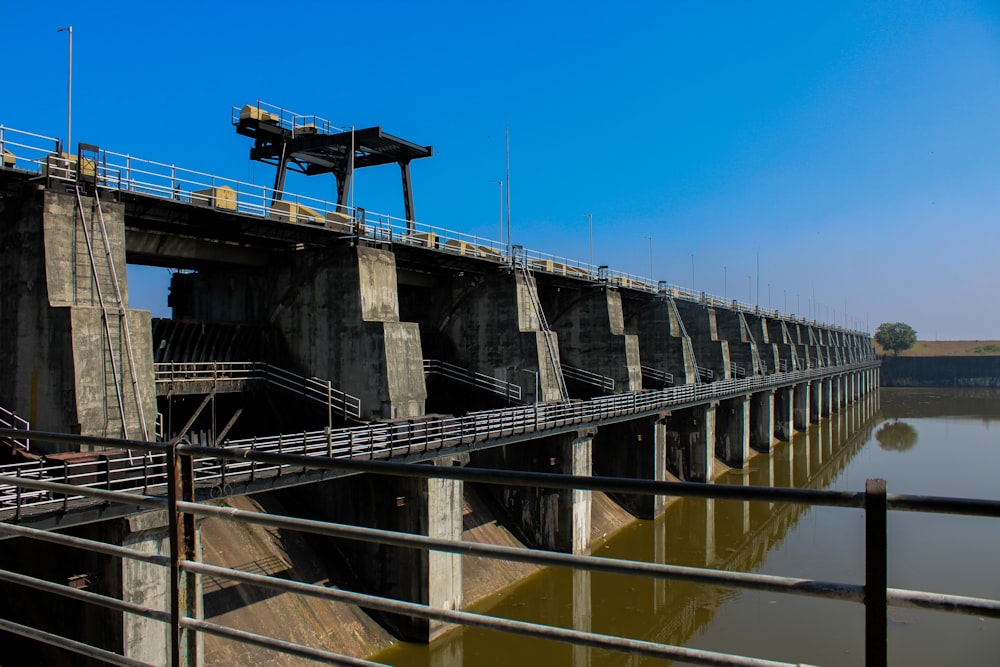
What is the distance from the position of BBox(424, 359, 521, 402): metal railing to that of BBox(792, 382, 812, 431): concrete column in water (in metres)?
43.2

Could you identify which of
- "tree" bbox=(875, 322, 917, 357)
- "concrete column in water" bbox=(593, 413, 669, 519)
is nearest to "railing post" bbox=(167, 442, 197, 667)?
"concrete column in water" bbox=(593, 413, 669, 519)

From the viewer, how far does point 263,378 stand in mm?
23672

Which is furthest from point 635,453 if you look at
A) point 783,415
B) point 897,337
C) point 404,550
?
point 897,337

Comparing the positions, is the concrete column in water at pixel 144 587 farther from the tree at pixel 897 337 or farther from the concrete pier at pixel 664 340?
the tree at pixel 897 337

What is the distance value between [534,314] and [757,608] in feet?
49.0

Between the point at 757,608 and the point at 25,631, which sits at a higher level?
the point at 25,631

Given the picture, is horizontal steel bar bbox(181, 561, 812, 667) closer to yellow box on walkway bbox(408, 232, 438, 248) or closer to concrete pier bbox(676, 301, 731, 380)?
yellow box on walkway bbox(408, 232, 438, 248)

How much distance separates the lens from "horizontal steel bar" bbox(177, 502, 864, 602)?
7.07 ft

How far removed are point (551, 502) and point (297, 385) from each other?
399 inches

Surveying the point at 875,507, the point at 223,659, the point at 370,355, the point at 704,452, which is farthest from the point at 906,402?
the point at 875,507

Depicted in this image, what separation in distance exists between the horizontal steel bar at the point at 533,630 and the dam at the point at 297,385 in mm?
470

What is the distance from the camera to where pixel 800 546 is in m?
29.6

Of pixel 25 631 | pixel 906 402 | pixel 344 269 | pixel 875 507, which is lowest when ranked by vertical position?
pixel 906 402

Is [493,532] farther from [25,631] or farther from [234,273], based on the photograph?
[25,631]
